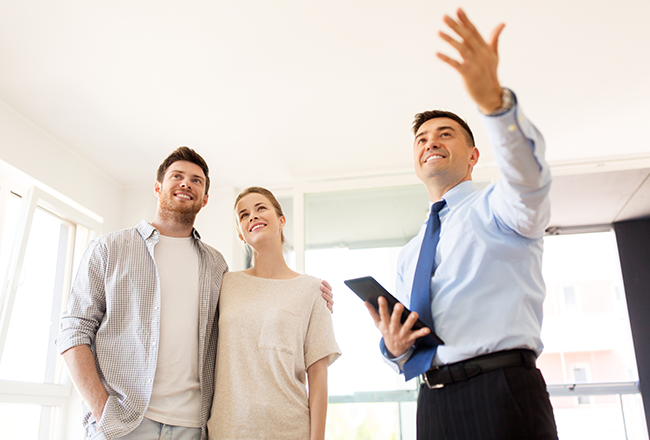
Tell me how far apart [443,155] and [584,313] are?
250 inches

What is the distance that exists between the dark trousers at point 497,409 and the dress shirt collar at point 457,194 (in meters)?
0.49

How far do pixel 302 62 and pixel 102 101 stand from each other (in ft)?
4.22

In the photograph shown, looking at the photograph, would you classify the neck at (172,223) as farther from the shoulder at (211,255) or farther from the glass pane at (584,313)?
the glass pane at (584,313)

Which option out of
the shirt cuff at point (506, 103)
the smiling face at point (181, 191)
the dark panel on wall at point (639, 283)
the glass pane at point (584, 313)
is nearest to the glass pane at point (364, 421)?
the smiling face at point (181, 191)

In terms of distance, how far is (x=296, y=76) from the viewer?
9.82ft

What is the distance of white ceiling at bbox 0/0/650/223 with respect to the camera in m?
2.49

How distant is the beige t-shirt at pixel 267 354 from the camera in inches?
66.1

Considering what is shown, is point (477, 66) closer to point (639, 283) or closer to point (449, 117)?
point (449, 117)

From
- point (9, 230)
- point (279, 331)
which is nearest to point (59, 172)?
point (9, 230)

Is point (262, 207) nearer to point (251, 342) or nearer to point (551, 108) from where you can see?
point (251, 342)

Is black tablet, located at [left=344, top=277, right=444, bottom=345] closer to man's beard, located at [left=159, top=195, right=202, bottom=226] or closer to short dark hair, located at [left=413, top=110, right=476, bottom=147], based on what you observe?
short dark hair, located at [left=413, top=110, right=476, bottom=147]

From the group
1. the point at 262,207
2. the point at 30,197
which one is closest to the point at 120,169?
the point at 30,197

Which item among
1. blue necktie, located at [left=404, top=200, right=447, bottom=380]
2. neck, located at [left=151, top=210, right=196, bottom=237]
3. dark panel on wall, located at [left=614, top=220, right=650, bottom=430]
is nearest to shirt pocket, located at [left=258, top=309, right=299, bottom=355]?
neck, located at [left=151, top=210, right=196, bottom=237]

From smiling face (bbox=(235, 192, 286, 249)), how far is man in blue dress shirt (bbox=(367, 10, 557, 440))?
0.80m
